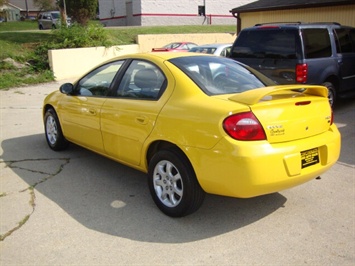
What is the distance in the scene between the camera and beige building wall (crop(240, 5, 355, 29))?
13.1 metres

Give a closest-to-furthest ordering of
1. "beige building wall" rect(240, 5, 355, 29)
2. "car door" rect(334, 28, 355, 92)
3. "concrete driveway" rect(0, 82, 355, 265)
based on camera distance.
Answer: "concrete driveway" rect(0, 82, 355, 265)
"car door" rect(334, 28, 355, 92)
"beige building wall" rect(240, 5, 355, 29)

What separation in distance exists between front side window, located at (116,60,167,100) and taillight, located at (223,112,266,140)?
3.13ft

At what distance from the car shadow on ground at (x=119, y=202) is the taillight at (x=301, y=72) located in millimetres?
3461

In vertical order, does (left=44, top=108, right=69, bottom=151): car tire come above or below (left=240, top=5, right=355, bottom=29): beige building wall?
below

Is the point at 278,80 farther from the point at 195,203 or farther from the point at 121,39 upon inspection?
the point at 121,39

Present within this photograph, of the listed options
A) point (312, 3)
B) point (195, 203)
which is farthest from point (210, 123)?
point (312, 3)

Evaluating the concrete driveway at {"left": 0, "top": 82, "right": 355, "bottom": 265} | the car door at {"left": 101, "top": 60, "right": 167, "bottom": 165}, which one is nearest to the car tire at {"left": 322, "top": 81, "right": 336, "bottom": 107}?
the concrete driveway at {"left": 0, "top": 82, "right": 355, "bottom": 265}

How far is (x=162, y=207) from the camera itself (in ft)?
12.3

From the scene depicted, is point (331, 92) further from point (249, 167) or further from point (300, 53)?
point (249, 167)

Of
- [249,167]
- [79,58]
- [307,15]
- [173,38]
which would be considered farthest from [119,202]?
[173,38]

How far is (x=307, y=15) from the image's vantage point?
1432 centimetres

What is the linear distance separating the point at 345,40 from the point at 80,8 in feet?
53.7

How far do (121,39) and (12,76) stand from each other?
988cm

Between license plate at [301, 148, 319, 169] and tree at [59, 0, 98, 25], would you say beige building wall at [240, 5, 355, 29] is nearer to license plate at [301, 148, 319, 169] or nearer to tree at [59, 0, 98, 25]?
tree at [59, 0, 98, 25]
